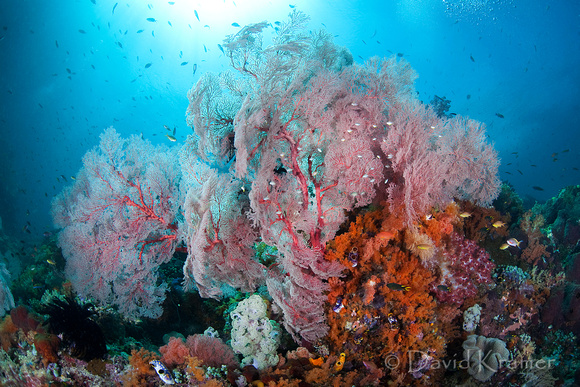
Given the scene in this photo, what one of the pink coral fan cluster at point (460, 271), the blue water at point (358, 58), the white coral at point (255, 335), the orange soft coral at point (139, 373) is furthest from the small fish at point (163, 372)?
the blue water at point (358, 58)

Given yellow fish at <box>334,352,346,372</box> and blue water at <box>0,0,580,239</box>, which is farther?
blue water at <box>0,0,580,239</box>

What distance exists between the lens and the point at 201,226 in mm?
4090

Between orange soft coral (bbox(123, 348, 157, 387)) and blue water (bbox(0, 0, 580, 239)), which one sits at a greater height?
blue water (bbox(0, 0, 580, 239))

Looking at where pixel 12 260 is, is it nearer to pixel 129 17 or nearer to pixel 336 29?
pixel 129 17

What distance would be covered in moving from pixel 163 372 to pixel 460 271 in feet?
19.1

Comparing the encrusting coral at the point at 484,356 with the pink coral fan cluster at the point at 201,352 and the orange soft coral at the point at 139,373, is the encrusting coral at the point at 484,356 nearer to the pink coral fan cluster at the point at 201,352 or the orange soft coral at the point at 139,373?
the pink coral fan cluster at the point at 201,352

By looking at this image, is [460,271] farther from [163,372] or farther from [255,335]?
[163,372]

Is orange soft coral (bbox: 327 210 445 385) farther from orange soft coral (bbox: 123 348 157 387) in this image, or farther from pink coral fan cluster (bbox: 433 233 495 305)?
orange soft coral (bbox: 123 348 157 387)

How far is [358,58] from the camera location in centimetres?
4056

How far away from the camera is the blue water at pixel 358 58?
127 feet

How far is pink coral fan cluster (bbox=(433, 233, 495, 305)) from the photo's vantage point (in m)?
4.77

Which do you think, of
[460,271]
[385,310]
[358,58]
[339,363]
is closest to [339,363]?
[339,363]

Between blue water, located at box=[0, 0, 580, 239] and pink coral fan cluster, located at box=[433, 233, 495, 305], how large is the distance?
38446 mm

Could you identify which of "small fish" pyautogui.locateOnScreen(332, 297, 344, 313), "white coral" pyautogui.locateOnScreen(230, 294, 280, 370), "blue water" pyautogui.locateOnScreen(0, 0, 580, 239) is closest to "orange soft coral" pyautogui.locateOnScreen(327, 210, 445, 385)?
"small fish" pyautogui.locateOnScreen(332, 297, 344, 313)
